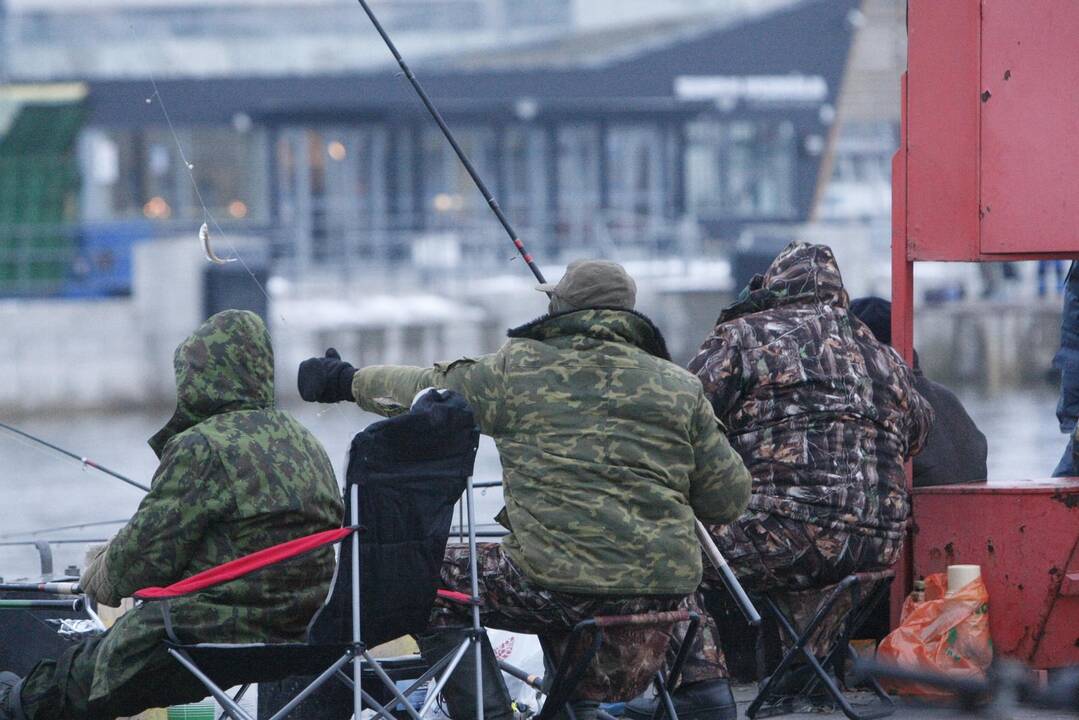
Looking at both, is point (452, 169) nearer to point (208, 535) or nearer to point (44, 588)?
point (44, 588)

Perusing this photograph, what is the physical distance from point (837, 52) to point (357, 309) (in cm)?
1479

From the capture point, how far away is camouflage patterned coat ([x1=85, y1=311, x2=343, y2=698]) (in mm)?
3912

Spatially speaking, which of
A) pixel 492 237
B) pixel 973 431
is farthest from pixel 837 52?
pixel 973 431

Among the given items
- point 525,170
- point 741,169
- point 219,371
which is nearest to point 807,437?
point 219,371

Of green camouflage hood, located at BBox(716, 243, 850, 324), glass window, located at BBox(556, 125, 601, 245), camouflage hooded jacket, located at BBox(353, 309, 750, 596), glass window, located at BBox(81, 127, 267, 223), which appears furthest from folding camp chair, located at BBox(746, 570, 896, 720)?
glass window, located at BBox(81, 127, 267, 223)

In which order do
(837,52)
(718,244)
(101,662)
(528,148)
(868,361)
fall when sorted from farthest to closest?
1. (837,52)
2. (528,148)
3. (718,244)
4. (868,361)
5. (101,662)

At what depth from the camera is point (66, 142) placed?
105 feet

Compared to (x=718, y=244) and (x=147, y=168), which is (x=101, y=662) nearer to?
(x=718, y=244)

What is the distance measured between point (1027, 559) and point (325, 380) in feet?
6.91

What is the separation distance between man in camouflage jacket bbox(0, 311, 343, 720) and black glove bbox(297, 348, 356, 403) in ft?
0.87

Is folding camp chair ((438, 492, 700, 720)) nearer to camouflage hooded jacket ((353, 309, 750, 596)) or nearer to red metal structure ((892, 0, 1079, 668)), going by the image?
camouflage hooded jacket ((353, 309, 750, 596))

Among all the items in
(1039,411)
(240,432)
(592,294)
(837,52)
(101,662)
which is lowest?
(1039,411)

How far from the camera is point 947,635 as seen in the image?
488 centimetres

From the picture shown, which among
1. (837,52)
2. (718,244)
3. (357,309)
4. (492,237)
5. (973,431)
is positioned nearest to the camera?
(973,431)
